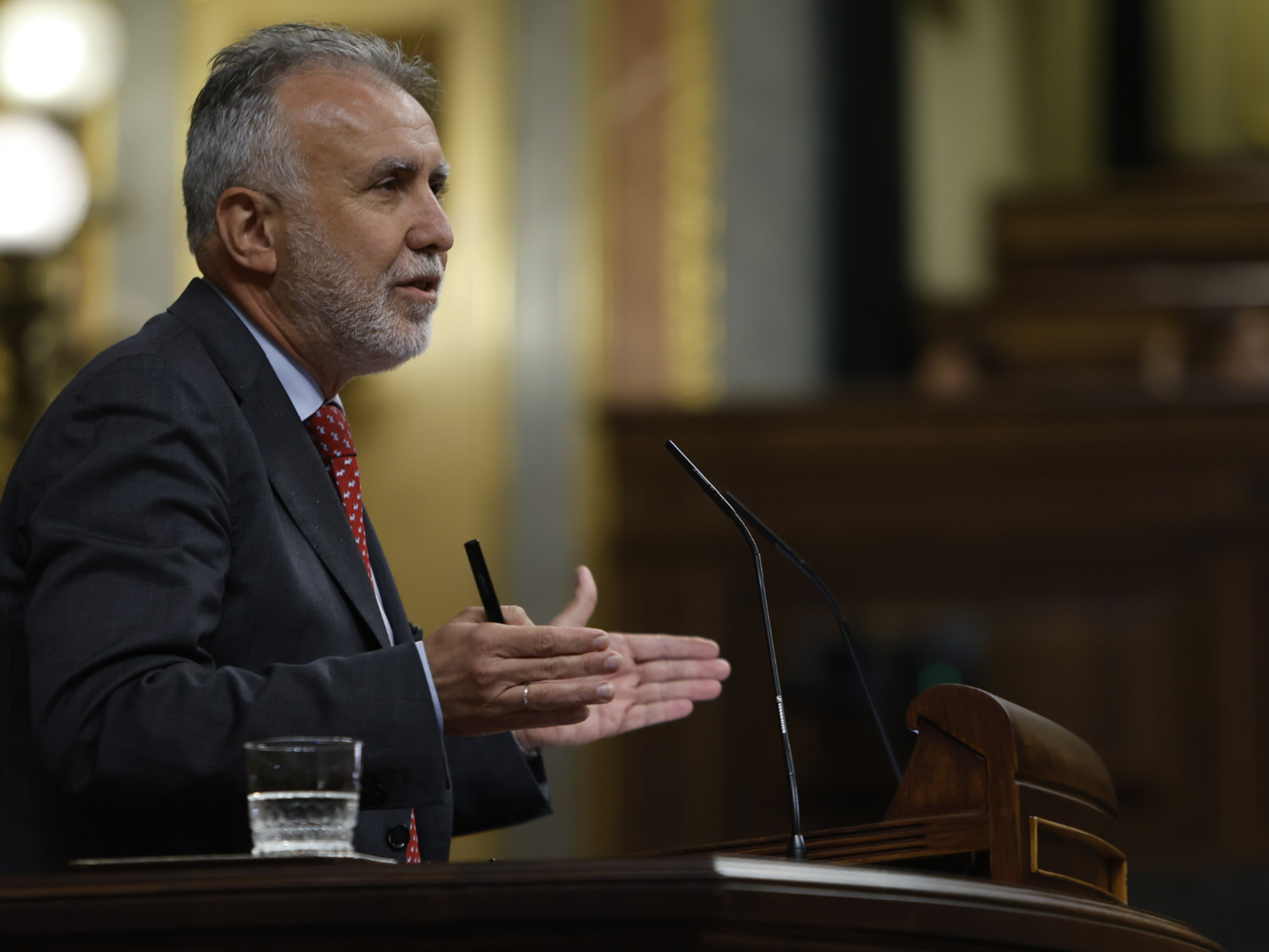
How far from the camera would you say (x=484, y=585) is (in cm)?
167

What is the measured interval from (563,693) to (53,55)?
5.07 m

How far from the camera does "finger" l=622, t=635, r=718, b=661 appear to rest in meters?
2.05

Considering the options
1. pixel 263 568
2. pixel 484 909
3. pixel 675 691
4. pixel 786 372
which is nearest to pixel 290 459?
pixel 263 568

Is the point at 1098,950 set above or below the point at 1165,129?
below

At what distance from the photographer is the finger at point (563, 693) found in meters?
1.48

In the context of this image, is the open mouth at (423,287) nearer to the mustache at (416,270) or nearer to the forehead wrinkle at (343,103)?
the mustache at (416,270)

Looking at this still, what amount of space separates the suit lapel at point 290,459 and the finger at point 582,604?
34 centimetres

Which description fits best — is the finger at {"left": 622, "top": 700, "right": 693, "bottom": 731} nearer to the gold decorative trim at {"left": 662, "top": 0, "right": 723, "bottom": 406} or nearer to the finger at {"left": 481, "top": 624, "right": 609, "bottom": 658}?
the finger at {"left": 481, "top": 624, "right": 609, "bottom": 658}

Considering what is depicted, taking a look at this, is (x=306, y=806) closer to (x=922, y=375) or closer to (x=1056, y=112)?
(x=922, y=375)

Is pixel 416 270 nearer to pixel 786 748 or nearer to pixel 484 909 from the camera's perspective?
pixel 786 748

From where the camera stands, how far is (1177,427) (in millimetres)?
5297

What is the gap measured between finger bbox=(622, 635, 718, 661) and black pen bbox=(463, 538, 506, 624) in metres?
0.37

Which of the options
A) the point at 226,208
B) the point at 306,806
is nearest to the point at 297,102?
the point at 226,208

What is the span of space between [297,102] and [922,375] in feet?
14.5
